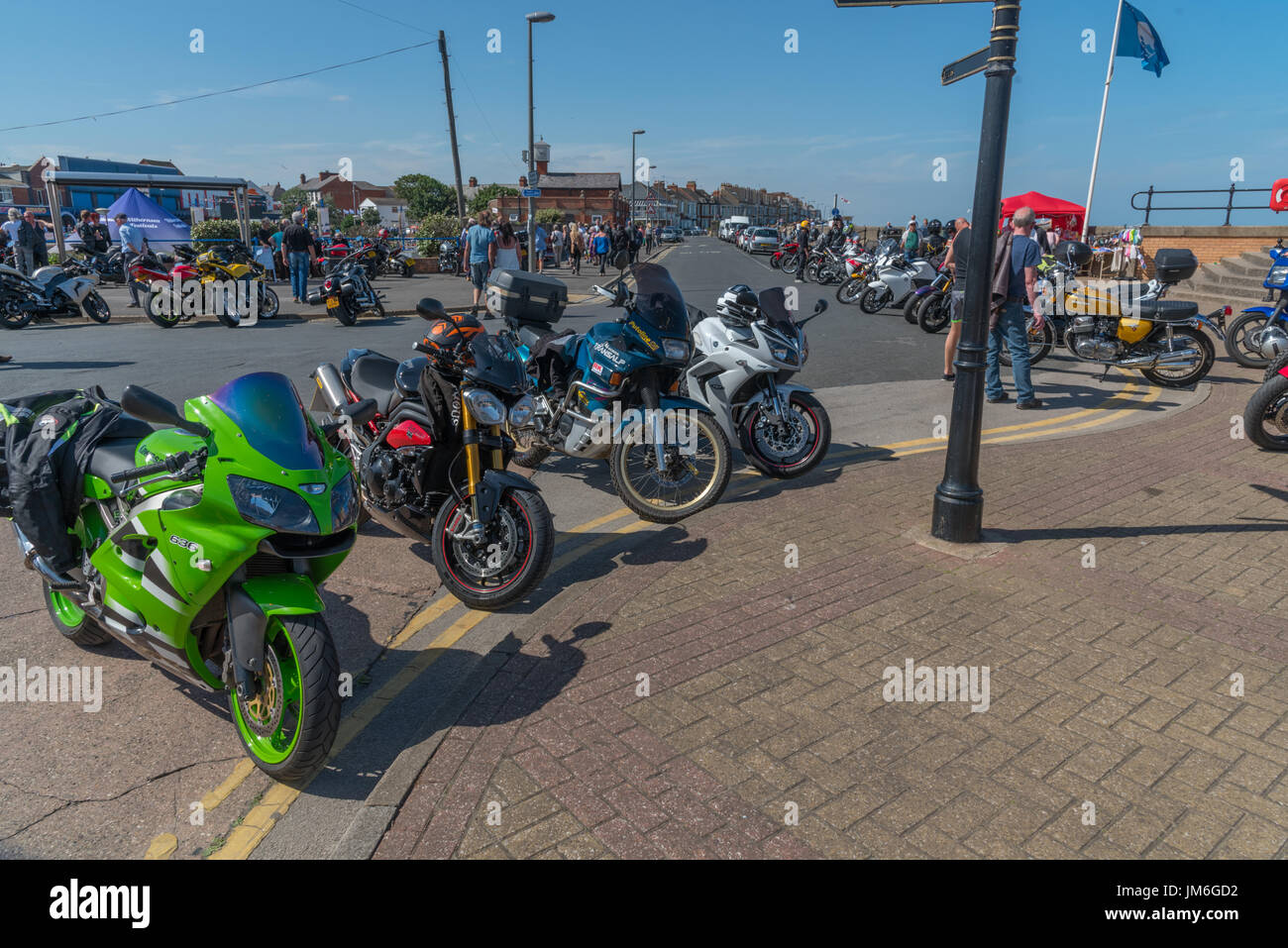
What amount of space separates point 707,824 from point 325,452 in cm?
185

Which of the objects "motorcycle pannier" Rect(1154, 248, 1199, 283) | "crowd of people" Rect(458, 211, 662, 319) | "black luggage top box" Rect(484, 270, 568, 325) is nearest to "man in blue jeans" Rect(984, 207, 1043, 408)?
"motorcycle pannier" Rect(1154, 248, 1199, 283)

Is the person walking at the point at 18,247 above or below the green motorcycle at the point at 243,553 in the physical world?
above

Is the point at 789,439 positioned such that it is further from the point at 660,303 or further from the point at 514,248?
the point at 514,248

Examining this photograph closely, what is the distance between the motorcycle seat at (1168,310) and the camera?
31.6 feet

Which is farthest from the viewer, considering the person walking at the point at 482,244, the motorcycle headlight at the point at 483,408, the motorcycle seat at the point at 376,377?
the person walking at the point at 482,244

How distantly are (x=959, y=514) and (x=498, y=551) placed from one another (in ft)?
9.18

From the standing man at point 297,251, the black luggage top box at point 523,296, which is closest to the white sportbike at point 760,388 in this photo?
the black luggage top box at point 523,296

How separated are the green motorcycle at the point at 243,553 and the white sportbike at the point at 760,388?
3.60m

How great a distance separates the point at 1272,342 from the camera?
1042cm

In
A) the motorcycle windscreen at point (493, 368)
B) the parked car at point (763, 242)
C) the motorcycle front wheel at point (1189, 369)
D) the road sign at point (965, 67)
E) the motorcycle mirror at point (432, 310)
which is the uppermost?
the parked car at point (763, 242)

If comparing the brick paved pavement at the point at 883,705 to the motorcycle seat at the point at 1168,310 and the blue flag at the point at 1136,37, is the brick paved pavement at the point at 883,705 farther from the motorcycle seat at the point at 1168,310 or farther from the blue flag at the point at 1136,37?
the blue flag at the point at 1136,37

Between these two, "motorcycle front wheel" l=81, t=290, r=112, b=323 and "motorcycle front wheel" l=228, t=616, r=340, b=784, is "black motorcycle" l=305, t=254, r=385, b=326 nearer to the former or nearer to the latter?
"motorcycle front wheel" l=81, t=290, r=112, b=323

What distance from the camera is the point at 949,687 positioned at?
11.6 ft
